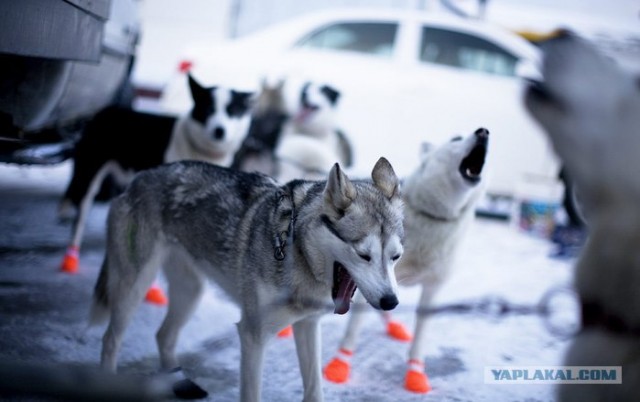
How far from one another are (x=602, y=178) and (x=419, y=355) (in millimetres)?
1791

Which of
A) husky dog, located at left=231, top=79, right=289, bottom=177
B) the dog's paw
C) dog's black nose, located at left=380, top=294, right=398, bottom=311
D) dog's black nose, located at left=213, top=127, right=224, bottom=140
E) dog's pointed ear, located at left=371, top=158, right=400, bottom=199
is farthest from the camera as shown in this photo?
husky dog, located at left=231, top=79, right=289, bottom=177

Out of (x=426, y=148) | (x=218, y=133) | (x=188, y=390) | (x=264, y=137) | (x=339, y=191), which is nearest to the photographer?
(x=339, y=191)

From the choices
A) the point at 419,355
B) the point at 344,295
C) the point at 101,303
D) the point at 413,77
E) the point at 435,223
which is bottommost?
the point at 419,355

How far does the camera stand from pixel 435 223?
300 cm

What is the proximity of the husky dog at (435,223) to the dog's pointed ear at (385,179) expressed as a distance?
31.5 inches

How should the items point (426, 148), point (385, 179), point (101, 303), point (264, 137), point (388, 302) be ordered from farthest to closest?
point (264, 137) < point (426, 148) < point (101, 303) < point (385, 179) < point (388, 302)

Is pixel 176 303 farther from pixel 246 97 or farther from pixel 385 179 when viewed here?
pixel 246 97

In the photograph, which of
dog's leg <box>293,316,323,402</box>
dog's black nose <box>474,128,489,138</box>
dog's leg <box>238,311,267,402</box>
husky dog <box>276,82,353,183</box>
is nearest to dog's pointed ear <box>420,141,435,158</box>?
dog's black nose <box>474,128,489,138</box>

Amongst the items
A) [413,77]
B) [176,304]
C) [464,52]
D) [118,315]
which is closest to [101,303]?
[118,315]

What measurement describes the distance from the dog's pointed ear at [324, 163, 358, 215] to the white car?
437cm

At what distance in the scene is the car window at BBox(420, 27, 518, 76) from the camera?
6977mm

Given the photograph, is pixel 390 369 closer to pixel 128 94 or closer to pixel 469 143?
pixel 469 143

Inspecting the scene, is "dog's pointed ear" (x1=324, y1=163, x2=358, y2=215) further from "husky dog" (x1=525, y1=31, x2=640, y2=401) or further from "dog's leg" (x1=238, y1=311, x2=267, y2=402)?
"husky dog" (x1=525, y1=31, x2=640, y2=401)

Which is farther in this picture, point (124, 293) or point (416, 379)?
point (416, 379)
